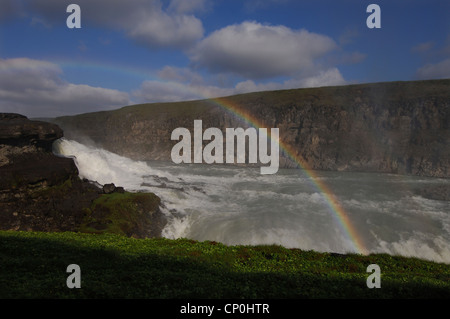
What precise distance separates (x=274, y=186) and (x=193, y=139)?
6409 centimetres

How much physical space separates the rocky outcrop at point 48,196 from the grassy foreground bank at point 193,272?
984cm

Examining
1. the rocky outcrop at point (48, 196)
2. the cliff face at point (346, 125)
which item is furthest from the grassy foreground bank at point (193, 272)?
the cliff face at point (346, 125)

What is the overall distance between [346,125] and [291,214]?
63493 millimetres

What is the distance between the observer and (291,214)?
29.9 meters

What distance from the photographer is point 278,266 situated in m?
12.5

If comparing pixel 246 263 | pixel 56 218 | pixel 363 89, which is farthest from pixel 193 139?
pixel 246 263

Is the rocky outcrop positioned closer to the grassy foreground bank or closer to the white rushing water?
the white rushing water

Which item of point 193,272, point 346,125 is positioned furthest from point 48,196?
point 346,125

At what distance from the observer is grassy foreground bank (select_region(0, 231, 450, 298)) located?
844 centimetres

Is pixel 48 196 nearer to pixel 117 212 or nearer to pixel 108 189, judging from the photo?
pixel 108 189

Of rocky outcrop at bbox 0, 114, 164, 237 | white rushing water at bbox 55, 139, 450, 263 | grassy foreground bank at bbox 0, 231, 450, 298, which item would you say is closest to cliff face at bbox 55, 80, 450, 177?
white rushing water at bbox 55, 139, 450, 263

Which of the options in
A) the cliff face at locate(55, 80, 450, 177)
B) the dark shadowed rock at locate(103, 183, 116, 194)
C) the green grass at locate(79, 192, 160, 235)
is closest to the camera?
the green grass at locate(79, 192, 160, 235)

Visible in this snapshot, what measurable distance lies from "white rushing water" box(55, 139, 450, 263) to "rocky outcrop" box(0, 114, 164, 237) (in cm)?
281

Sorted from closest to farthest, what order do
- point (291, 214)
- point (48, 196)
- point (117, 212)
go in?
point (117, 212), point (48, 196), point (291, 214)
